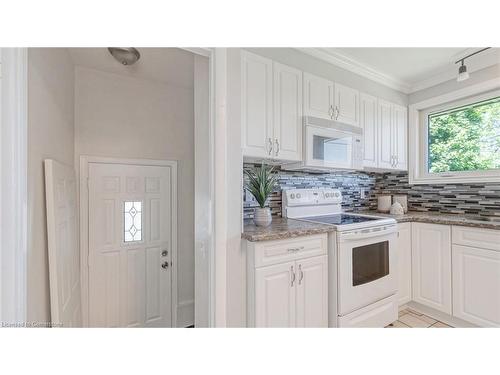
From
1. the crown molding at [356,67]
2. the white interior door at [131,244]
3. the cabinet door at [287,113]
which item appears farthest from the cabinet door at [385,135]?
the white interior door at [131,244]

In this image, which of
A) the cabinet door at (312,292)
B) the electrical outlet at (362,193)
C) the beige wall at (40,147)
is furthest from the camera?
the electrical outlet at (362,193)

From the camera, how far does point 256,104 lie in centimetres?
167

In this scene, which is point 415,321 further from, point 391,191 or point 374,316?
point 391,191

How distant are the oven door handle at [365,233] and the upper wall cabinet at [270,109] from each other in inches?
27.8

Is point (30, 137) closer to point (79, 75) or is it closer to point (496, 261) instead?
point (79, 75)

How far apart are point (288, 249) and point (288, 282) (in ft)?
0.70

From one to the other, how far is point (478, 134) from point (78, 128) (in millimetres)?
3768

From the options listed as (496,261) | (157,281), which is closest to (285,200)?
(157,281)

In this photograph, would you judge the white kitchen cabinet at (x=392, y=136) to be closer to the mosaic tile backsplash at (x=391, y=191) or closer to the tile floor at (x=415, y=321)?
the mosaic tile backsplash at (x=391, y=191)

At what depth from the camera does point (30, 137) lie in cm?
96

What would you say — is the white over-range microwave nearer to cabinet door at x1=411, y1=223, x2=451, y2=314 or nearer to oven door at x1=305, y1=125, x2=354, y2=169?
oven door at x1=305, y1=125, x2=354, y2=169

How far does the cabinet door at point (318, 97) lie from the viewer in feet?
6.34

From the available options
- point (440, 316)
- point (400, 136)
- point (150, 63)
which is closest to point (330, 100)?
point (400, 136)

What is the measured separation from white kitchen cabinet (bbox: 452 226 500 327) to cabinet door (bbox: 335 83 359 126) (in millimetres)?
1319
